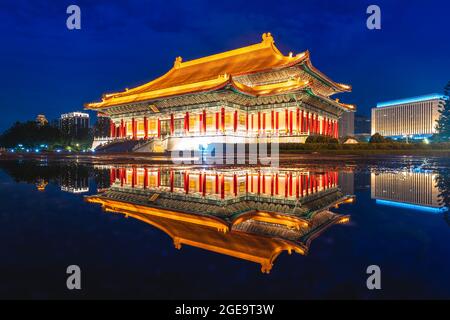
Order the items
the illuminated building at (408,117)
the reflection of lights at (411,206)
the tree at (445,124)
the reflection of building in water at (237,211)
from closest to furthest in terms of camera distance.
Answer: the reflection of building in water at (237,211)
the reflection of lights at (411,206)
the tree at (445,124)
the illuminated building at (408,117)

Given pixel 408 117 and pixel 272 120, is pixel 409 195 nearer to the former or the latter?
pixel 272 120

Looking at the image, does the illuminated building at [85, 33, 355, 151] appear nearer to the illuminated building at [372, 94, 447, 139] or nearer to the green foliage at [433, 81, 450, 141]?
the green foliage at [433, 81, 450, 141]

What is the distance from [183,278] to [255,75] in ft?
111

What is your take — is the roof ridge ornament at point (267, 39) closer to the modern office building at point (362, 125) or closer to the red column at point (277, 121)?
the red column at point (277, 121)

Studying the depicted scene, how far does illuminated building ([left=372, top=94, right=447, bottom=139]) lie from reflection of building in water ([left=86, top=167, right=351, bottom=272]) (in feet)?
371

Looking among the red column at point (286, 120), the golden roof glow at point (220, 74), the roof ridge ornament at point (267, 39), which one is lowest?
the red column at point (286, 120)

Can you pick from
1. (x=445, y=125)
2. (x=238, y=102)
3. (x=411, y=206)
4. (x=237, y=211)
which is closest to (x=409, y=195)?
(x=411, y=206)

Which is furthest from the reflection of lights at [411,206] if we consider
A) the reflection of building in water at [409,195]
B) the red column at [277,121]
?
the red column at [277,121]

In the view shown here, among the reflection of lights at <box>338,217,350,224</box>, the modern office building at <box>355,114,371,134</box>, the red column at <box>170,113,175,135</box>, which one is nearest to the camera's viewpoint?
the reflection of lights at <box>338,217,350,224</box>

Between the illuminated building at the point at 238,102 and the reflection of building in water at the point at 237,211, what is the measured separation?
23.7 metres

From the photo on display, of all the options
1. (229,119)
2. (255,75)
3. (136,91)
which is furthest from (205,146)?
(136,91)

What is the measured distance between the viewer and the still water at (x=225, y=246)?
7.83ft

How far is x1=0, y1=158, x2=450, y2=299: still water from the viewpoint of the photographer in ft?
7.83

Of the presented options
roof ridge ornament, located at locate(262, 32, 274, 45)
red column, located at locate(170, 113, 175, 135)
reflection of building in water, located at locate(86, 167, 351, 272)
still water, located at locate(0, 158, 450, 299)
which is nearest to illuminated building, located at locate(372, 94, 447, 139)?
→ roof ridge ornament, located at locate(262, 32, 274, 45)
